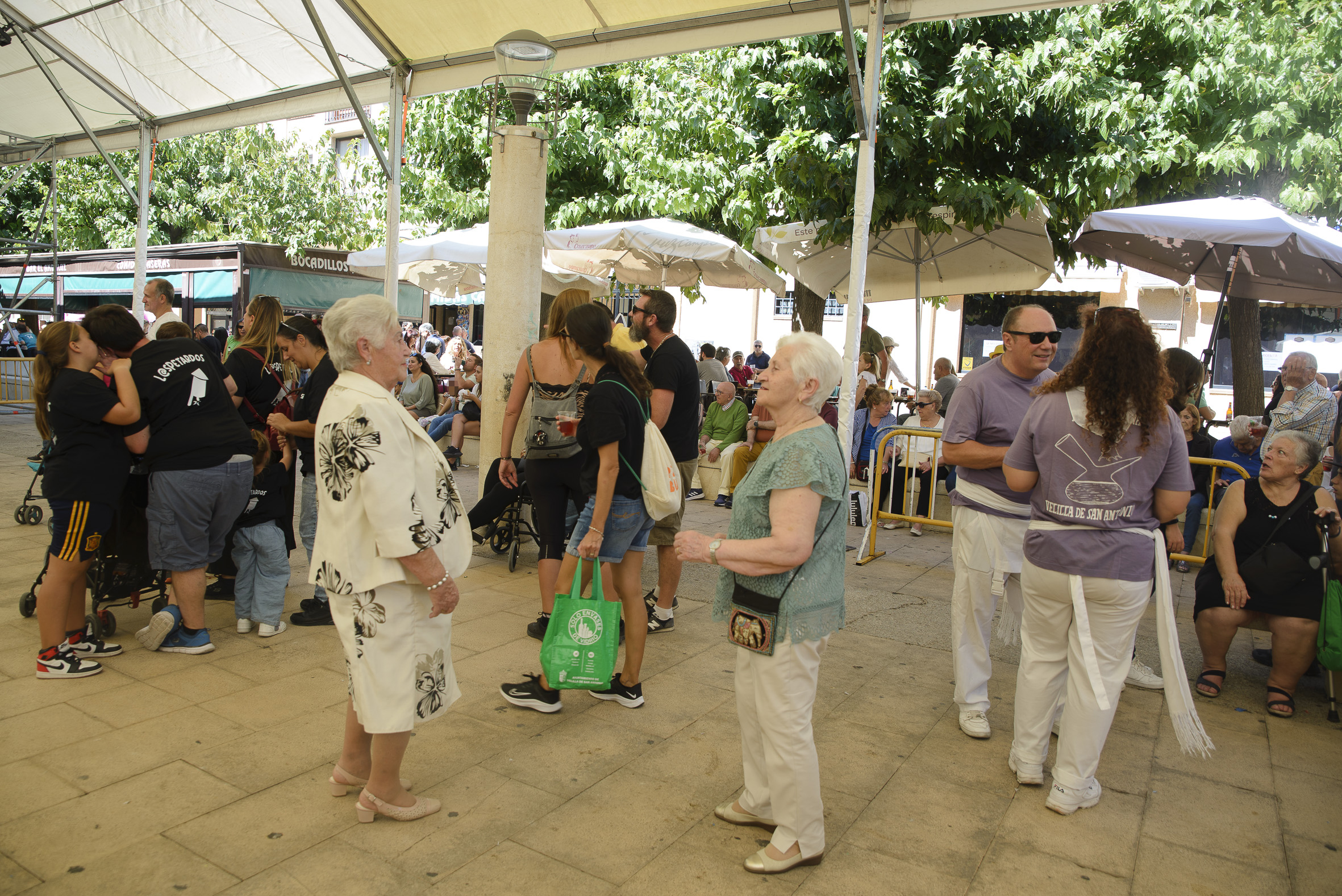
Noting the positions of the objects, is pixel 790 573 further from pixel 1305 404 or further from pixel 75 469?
pixel 1305 404

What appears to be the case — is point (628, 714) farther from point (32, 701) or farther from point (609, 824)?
point (32, 701)

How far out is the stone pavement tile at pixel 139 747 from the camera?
324cm

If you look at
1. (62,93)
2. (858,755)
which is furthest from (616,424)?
(62,93)

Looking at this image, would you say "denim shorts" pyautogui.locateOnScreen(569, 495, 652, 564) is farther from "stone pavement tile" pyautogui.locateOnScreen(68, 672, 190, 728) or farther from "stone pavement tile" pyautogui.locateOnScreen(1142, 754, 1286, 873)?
"stone pavement tile" pyautogui.locateOnScreen(1142, 754, 1286, 873)

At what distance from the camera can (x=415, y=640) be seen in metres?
2.88

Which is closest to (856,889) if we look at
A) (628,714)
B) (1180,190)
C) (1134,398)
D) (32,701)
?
(628,714)

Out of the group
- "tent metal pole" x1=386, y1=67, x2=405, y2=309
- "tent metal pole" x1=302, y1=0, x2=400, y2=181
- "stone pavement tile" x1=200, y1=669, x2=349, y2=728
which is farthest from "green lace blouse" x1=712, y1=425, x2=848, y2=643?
"tent metal pole" x1=386, y1=67, x2=405, y2=309

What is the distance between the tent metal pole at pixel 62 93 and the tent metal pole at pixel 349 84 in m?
3.74

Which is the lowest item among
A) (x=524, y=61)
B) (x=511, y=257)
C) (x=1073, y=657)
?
(x=1073, y=657)

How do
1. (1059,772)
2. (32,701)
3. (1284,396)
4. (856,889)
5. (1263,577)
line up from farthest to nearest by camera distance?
1. (1284,396)
2. (1263,577)
3. (32,701)
4. (1059,772)
5. (856,889)

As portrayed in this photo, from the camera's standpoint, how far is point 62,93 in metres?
10.2

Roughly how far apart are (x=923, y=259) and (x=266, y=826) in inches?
408

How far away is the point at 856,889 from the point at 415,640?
158cm

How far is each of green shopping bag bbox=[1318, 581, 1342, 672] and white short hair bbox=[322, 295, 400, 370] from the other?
4.54 m
